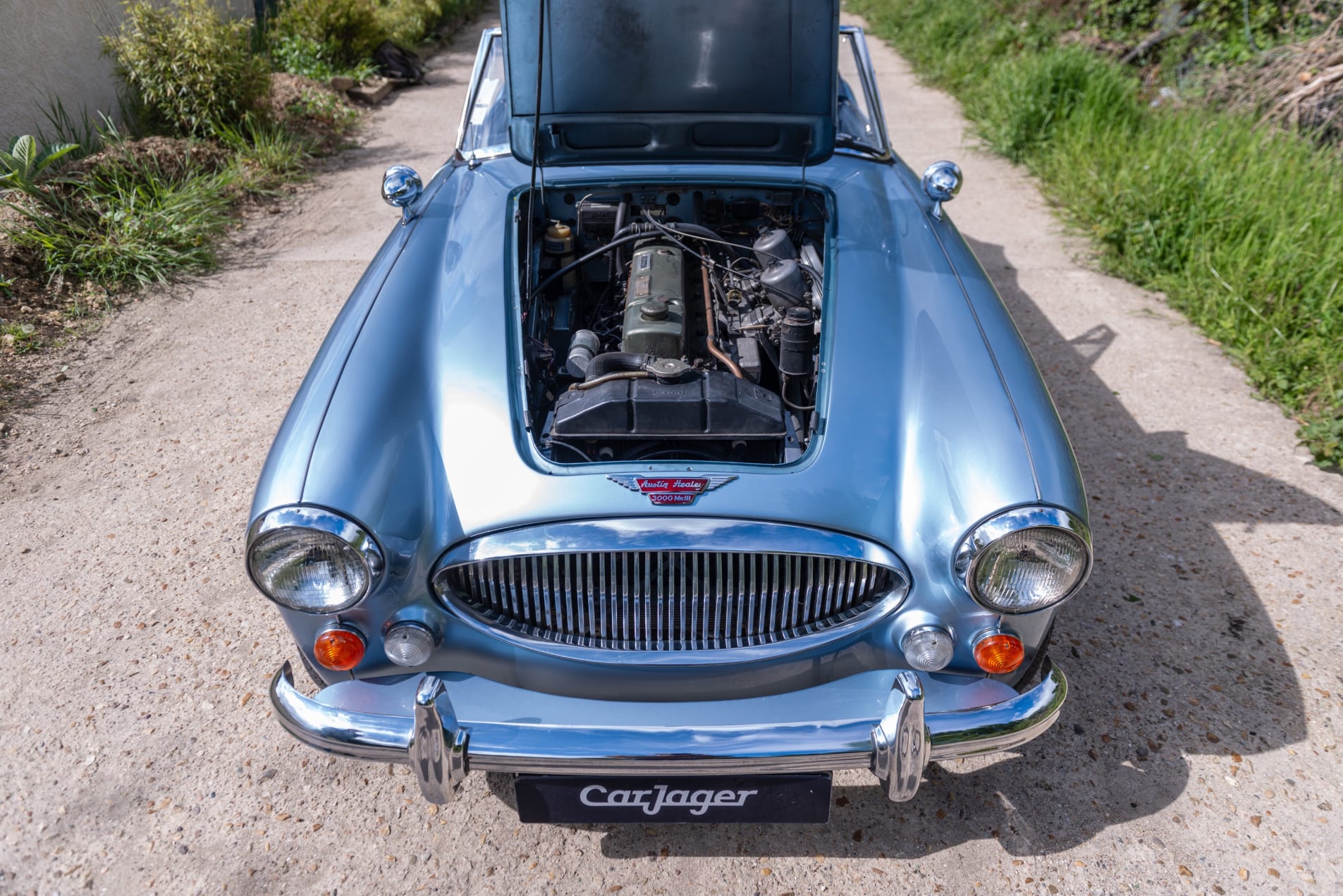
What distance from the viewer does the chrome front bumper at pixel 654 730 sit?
1.64 metres

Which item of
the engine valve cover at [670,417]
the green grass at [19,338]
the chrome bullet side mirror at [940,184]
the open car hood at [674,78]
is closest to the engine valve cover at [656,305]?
the engine valve cover at [670,417]

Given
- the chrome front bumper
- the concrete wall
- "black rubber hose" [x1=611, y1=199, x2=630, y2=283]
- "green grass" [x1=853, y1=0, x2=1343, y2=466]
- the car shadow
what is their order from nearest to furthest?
the chrome front bumper
the car shadow
"black rubber hose" [x1=611, y1=199, x2=630, y2=283]
"green grass" [x1=853, y1=0, x2=1343, y2=466]
the concrete wall

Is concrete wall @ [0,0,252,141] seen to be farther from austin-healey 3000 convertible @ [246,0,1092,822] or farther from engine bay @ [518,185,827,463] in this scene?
austin-healey 3000 convertible @ [246,0,1092,822]

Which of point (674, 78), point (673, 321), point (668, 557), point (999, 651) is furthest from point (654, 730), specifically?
point (674, 78)

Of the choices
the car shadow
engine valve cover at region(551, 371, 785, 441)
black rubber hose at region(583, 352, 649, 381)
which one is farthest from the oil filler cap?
the car shadow

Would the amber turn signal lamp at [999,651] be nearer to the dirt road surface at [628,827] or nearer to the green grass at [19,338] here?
the dirt road surface at [628,827]

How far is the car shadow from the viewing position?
2.08 m

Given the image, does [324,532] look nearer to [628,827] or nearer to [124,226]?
[628,827]

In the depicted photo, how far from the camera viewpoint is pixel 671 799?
1767mm

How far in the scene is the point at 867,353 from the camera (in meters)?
2.12

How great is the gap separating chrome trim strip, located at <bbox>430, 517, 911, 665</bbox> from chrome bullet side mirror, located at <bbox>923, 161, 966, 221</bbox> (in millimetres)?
1533

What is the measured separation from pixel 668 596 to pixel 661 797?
0.41 meters

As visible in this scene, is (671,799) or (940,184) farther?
(940,184)

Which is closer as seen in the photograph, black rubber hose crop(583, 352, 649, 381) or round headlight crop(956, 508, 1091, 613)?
round headlight crop(956, 508, 1091, 613)
